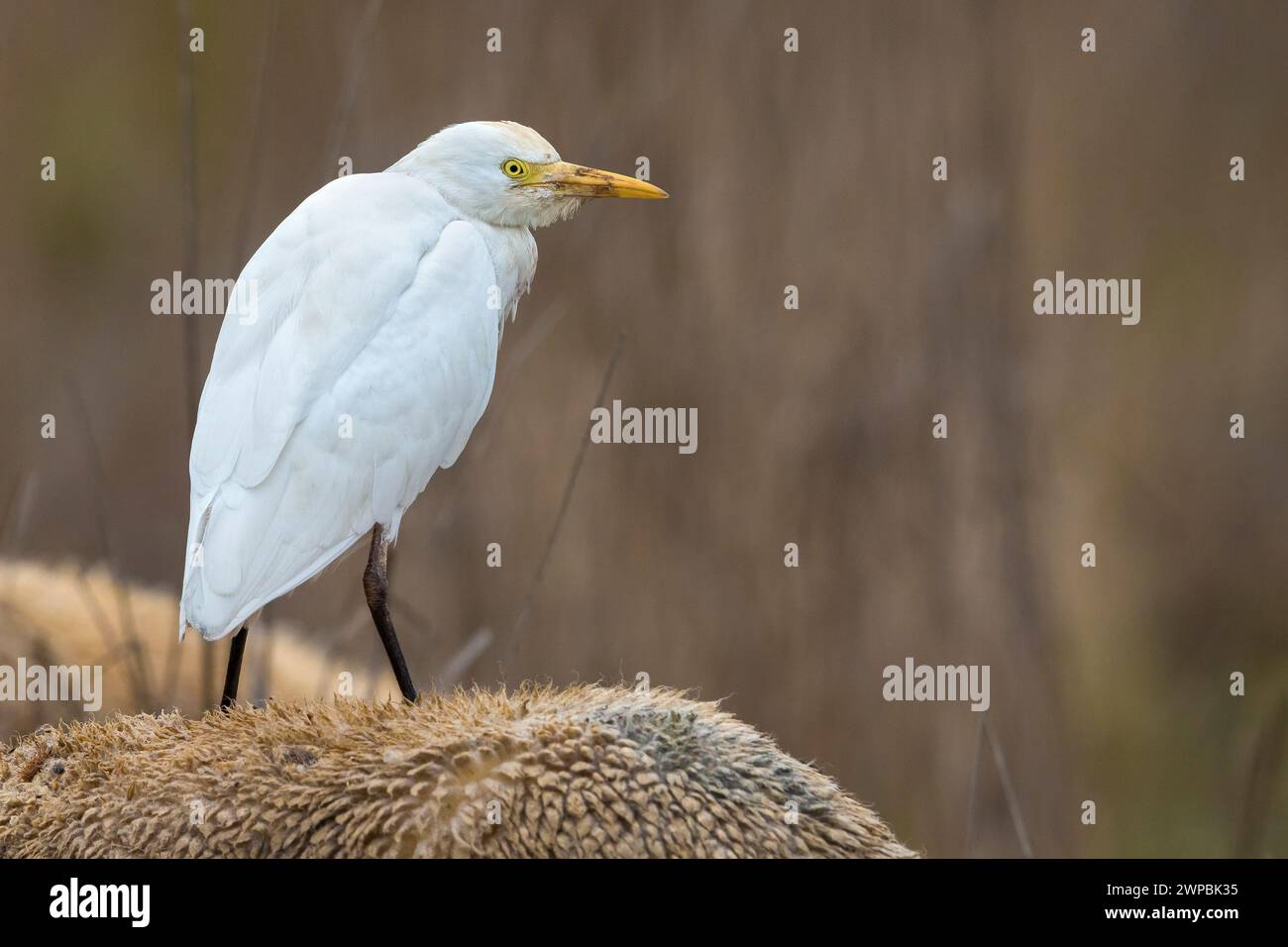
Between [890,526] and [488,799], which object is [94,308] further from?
[488,799]

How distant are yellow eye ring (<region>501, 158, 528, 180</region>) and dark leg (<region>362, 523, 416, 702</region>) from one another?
634 millimetres

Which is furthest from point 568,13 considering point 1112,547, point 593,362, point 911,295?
point 1112,547

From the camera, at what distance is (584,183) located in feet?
8.04

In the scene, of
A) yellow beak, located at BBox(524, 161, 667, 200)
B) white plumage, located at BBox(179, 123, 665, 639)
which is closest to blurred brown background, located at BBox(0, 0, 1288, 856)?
white plumage, located at BBox(179, 123, 665, 639)

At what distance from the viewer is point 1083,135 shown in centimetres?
542

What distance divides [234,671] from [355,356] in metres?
0.51

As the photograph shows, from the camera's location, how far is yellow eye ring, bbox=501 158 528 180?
244cm

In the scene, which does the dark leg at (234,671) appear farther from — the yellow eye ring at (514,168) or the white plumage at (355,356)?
the yellow eye ring at (514,168)

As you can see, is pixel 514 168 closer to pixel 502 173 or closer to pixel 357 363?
pixel 502 173

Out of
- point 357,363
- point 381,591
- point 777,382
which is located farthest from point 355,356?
point 777,382

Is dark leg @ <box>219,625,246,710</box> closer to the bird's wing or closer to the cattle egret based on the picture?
the cattle egret

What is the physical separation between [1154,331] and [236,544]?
4.95 metres

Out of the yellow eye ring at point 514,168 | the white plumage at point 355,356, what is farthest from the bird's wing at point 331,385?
the yellow eye ring at point 514,168

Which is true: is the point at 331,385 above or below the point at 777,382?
below
